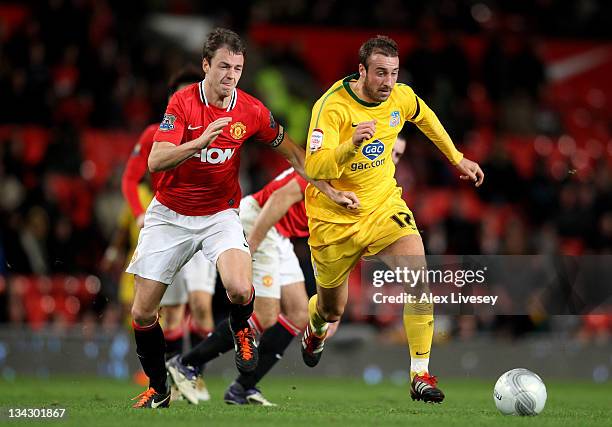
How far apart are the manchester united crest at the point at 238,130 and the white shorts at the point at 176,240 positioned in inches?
22.5

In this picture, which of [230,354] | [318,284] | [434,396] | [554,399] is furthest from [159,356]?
[230,354]

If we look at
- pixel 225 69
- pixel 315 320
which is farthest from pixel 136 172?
pixel 225 69

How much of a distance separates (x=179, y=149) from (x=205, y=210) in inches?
33.1

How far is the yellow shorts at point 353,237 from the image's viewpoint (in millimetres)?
8304

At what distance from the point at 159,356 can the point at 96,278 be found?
5881 millimetres

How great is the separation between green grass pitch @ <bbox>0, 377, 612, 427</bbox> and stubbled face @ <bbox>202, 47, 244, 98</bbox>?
7.42 feet

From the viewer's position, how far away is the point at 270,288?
9.43 meters

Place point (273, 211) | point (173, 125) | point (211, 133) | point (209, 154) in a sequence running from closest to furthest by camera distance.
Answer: point (211, 133) → point (173, 125) → point (209, 154) → point (273, 211)

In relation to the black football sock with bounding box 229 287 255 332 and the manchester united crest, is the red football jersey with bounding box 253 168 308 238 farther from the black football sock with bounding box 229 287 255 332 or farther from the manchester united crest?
the black football sock with bounding box 229 287 255 332

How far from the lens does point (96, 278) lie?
543 inches

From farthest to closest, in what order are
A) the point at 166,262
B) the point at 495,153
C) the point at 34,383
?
the point at 495,153 → the point at 34,383 → the point at 166,262

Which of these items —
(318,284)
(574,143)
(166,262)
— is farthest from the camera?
(574,143)

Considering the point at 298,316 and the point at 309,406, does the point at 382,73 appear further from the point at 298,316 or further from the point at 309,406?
the point at 309,406

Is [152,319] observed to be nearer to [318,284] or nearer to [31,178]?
[318,284]
